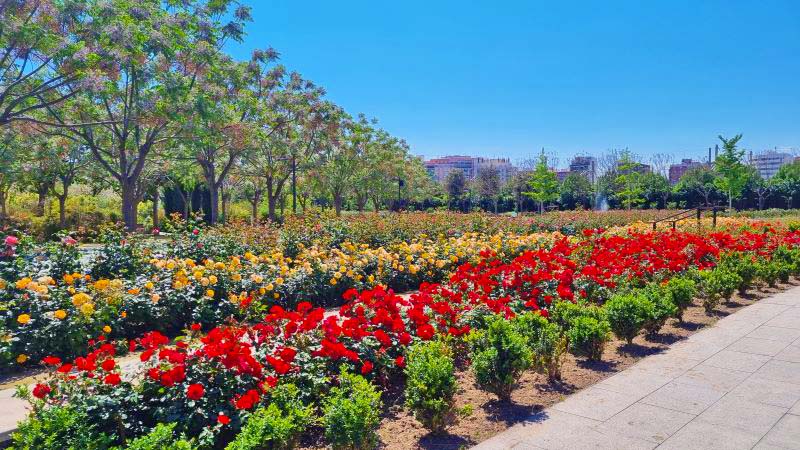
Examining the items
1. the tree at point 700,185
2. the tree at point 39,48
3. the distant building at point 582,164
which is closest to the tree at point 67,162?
the tree at point 39,48

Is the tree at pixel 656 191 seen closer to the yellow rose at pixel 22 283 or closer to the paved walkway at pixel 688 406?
the paved walkway at pixel 688 406

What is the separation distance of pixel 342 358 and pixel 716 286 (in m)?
5.14

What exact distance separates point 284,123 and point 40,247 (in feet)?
55.5

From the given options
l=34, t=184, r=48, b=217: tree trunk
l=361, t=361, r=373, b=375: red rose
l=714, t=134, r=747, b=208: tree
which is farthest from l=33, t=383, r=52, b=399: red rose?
l=714, t=134, r=747, b=208: tree

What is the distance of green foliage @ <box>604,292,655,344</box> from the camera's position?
4844 mm

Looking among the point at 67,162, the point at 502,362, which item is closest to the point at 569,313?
the point at 502,362

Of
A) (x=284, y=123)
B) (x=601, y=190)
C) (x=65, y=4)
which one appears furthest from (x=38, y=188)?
(x=601, y=190)

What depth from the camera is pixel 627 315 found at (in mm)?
4840

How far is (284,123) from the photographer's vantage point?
21766mm

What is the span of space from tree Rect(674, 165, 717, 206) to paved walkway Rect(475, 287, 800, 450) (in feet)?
128

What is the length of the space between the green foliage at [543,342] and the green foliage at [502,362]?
38 centimetres

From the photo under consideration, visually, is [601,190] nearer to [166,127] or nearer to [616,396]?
[166,127]

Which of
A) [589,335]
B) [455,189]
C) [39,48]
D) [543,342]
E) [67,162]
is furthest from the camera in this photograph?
[455,189]

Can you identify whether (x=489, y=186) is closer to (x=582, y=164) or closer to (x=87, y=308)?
(x=582, y=164)
